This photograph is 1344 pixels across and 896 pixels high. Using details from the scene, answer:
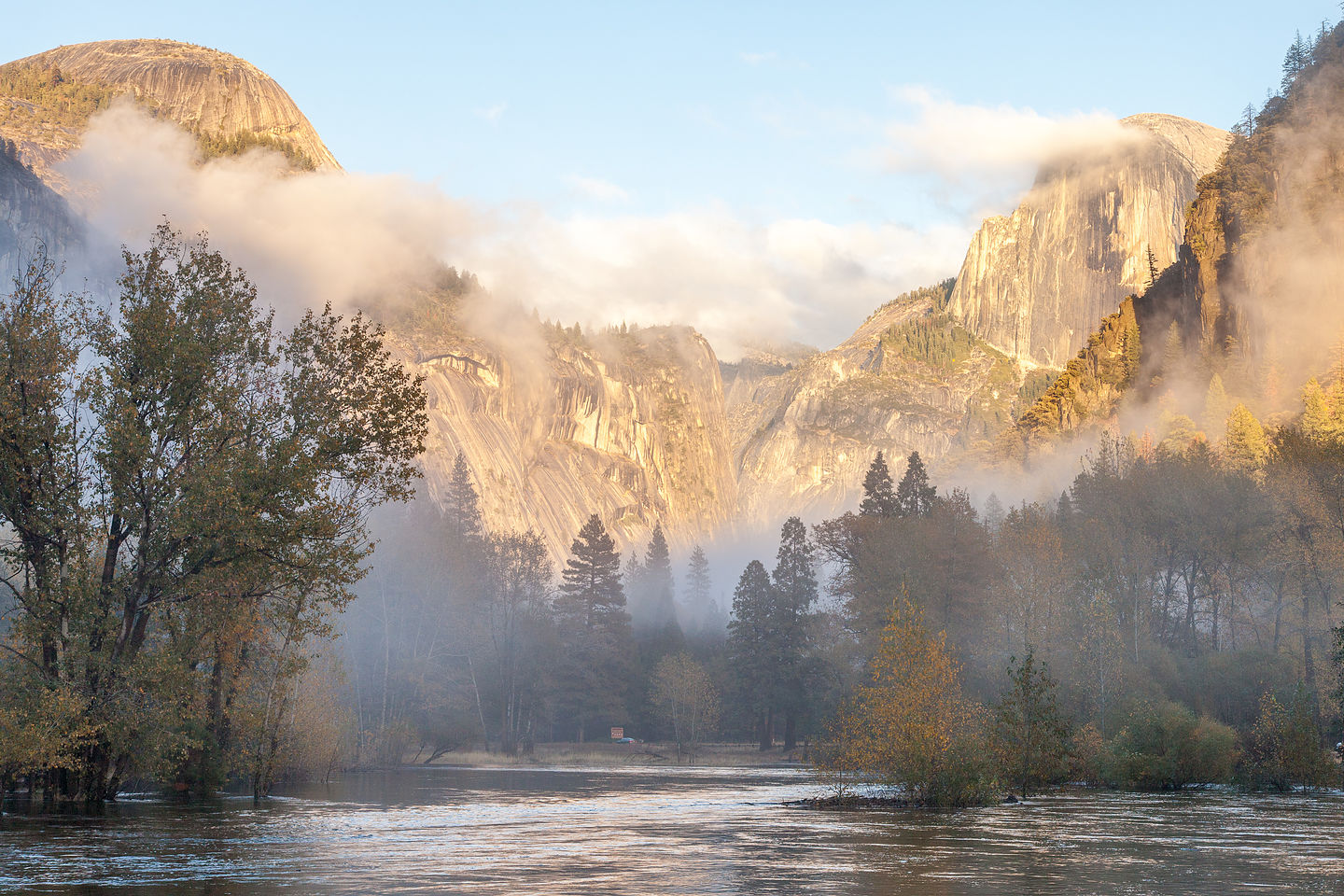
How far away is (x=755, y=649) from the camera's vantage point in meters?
110

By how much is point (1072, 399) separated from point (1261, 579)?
310ft

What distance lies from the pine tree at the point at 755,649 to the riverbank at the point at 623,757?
448cm

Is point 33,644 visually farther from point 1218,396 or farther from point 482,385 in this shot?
point 482,385

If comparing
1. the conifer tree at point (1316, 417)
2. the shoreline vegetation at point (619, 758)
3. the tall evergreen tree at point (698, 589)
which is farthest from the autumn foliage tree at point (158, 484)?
the tall evergreen tree at point (698, 589)

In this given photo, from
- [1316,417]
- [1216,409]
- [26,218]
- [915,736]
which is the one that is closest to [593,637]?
[1216,409]

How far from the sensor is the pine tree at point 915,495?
97750 mm

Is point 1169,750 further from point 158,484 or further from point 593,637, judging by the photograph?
point 593,637

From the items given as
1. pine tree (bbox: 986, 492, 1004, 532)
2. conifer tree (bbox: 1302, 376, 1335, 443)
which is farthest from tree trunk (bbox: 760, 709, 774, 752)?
conifer tree (bbox: 1302, 376, 1335, 443)

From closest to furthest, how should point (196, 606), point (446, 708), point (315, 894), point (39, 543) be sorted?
point (315, 894) → point (39, 543) → point (196, 606) → point (446, 708)

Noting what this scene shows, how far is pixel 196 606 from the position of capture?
121 ft

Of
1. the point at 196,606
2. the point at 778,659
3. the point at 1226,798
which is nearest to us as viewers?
the point at 196,606

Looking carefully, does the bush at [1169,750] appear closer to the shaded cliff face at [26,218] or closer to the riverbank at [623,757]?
the riverbank at [623,757]

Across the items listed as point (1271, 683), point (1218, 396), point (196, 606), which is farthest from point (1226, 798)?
point (1218, 396)

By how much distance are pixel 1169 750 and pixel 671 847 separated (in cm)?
3629
